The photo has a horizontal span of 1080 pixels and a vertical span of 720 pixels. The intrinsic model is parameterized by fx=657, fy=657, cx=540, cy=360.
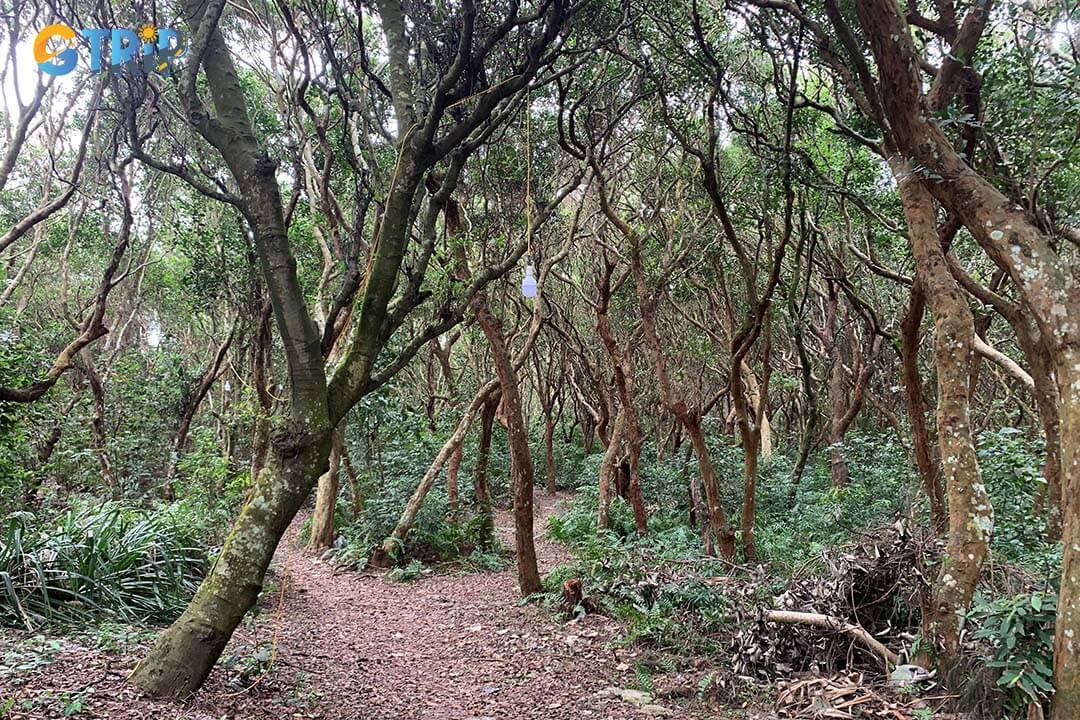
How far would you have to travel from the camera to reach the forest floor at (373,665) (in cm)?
383

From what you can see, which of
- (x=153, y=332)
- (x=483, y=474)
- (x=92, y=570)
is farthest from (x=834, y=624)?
(x=153, y=332)

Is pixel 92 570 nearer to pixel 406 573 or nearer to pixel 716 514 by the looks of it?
pixel 406 573

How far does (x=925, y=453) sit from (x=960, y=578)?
10.1 ft

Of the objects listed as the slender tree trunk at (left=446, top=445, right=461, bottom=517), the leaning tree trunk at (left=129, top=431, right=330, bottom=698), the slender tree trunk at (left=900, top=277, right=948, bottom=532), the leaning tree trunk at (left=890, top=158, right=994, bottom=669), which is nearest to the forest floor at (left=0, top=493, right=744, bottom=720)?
the leaning tree trunk at (left=129, top=431, right=330, bottom=698)

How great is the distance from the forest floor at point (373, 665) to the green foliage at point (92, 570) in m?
0.48

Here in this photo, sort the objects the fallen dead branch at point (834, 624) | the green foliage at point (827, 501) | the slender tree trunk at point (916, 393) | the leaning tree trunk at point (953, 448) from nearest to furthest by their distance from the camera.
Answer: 1. the leaning tree trunk at point (953, 448)
2. the fallen dead branch at point (834, 624)
3. the slender tree trunk at point (916, 393)
4. the green foliage at point (827, 501)

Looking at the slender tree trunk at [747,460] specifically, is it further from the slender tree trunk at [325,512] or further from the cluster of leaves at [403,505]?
the slender tree trunk at [325,512]

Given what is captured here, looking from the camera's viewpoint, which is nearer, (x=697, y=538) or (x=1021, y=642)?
(x=1021, y=642)

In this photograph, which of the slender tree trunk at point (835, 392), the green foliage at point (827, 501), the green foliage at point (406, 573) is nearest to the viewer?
the green foliage at point (827, 501)

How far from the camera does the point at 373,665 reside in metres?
6.16

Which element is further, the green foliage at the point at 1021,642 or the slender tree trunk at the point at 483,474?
the slender tree trunk at the point at 483,474

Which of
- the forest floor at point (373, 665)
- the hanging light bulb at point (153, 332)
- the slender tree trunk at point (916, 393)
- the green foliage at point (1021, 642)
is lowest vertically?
the forest floor at point (373, 665)

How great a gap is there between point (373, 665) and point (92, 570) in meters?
2.52

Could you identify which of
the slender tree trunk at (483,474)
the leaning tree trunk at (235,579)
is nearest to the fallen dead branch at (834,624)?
the leaning tree trunk at (235,579)
